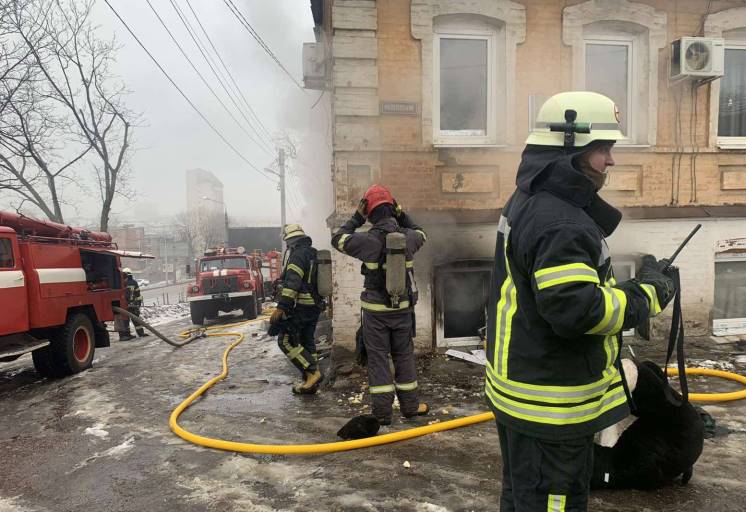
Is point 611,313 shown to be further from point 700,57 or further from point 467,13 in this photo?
point 700,57

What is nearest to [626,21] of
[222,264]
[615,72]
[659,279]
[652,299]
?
[615,72]

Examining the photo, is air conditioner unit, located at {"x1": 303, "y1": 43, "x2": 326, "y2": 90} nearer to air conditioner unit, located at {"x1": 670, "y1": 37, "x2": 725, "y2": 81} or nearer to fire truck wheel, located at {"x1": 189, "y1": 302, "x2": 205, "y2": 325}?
air conditioner unit, located at {"x1": 670, "y1": 37, "x2": 725, "y2": 81}

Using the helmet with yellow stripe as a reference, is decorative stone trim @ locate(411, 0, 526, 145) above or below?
above

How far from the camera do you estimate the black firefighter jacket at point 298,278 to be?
17.3ft

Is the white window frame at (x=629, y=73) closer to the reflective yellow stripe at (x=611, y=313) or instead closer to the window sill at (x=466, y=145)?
the window sill at (x=466, y=145)

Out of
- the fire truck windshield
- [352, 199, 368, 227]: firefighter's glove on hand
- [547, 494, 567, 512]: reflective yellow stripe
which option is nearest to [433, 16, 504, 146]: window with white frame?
[352, 199, 368, 227]: firefighter's glove on hand

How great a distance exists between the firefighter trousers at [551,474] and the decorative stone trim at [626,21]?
6.06 m

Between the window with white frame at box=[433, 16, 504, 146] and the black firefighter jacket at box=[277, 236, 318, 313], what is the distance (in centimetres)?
254

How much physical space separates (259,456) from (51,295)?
4424 mm

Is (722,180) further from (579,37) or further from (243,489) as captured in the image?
(243,489)

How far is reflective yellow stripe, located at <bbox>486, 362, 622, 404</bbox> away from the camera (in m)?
1.74

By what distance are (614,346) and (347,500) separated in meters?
1.94

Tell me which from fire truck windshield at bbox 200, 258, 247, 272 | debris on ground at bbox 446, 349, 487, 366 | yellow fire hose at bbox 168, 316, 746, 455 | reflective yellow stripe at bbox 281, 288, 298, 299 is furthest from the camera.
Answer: fire truck windshield at bbox 200, 258, 247, 272

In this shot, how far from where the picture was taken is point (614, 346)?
1896mm
